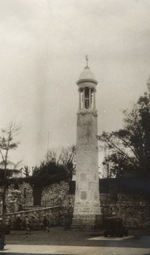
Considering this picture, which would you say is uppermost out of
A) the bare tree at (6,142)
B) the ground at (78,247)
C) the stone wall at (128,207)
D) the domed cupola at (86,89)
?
the domed cupola at (86,89)

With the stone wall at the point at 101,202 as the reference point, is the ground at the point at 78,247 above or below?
below

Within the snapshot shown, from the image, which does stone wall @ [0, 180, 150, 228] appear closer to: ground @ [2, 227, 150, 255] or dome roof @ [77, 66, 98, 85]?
ground @ [2, 227, 150, 255]

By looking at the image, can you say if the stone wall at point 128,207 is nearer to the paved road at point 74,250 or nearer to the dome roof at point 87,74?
the paved road at point 74,250

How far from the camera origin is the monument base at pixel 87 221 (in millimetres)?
17328

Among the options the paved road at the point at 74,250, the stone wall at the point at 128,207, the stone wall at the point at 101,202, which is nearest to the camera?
the paved road at the point at 74,250

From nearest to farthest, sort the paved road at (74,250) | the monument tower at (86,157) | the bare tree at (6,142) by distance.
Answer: the paved road at (74,250) < the bare tree at (6,142) < the monument tower at (86,157)

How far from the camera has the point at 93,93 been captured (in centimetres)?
1956

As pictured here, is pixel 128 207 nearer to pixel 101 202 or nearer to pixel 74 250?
pixel 101 202

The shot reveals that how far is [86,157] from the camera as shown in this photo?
61.9ft

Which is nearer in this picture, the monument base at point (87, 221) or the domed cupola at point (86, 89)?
the monument base at point (87, 221)

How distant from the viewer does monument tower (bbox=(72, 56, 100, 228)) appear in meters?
18.0

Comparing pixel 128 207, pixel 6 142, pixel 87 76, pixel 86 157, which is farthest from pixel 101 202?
pixel 87 76

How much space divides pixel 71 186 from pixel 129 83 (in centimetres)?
1015

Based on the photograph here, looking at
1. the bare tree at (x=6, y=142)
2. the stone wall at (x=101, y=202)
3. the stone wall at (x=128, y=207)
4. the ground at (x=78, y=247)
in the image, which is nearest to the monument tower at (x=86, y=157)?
the stone wall at (x=128, y=207)
